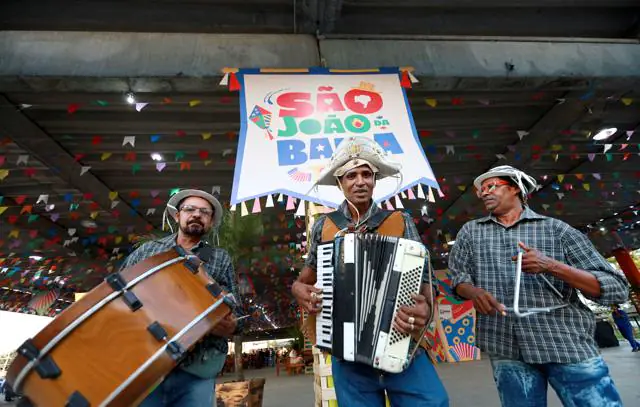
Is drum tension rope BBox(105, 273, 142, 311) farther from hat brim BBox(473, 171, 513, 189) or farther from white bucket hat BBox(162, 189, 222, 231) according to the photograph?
hat brim BBox(473, 171, 513, 189)

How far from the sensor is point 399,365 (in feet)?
5.40

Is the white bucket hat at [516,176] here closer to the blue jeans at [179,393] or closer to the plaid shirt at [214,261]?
the plaid shirt at [214,261]

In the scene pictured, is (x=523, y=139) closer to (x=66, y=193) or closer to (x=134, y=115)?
(x=134, y=115)

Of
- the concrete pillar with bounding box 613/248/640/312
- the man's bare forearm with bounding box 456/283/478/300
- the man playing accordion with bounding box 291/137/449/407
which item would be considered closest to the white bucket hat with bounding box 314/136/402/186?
the man playing accordion with bounding box 291/137/449/407

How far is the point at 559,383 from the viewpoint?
1.97 m

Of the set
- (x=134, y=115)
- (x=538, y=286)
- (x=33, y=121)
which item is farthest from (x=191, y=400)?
(x=33, y=121)

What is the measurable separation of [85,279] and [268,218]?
742 cm

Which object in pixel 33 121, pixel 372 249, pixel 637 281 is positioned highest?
pixel 33 121

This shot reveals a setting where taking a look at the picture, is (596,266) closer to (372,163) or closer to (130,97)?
(372,163)

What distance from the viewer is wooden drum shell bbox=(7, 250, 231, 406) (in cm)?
163

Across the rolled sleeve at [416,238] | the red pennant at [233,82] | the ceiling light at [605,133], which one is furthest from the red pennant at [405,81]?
the ceiling light at [605,133]

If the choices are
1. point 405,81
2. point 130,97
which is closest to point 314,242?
point 405,81

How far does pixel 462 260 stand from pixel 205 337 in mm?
1534

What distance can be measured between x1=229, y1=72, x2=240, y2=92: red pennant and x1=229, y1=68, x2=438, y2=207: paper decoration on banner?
0.6 inches
